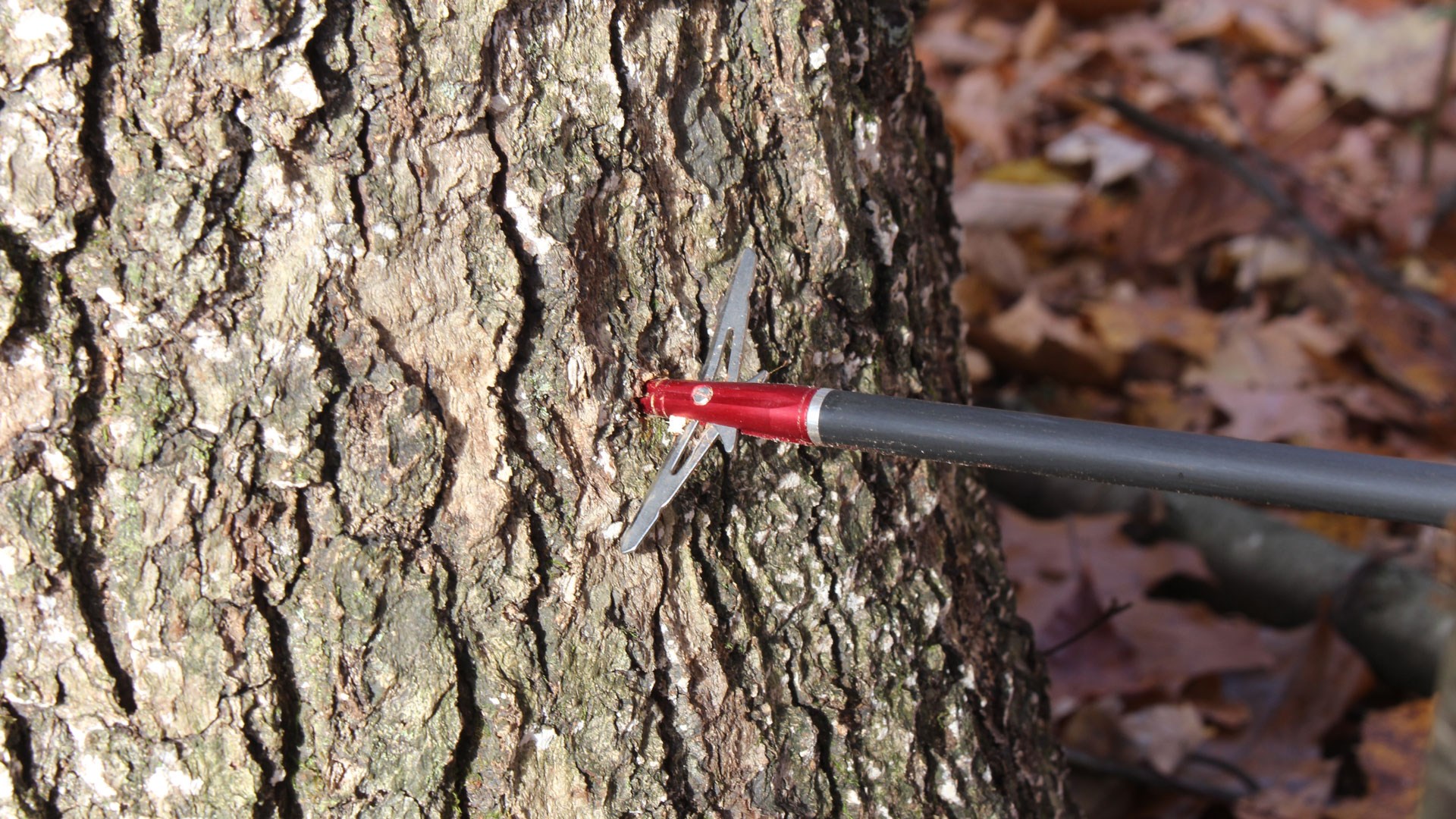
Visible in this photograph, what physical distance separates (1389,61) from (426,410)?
3.76 m

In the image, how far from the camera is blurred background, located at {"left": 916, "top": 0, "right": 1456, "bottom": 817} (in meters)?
1.88

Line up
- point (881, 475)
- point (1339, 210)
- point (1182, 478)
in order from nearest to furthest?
point (1182, 478), point (881, 475), point (1339, 210)

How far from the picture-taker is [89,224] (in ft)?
2.75

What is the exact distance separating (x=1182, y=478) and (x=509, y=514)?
1.77 feet

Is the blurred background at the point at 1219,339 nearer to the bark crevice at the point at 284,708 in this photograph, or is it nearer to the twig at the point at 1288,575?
the twig at the point at 1288,575

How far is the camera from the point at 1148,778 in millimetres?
1723

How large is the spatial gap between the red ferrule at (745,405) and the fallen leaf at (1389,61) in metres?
3.45

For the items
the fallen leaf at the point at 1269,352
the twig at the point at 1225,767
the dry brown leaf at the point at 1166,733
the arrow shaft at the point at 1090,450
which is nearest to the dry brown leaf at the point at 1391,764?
the twig at the point at 1225,767

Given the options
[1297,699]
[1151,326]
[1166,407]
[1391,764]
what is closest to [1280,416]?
[1166,407]

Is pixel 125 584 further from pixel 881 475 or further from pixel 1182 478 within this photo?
pixel 1182 478

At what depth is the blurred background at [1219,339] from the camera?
1.88m

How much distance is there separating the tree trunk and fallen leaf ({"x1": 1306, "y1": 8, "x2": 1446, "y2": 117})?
3.16m

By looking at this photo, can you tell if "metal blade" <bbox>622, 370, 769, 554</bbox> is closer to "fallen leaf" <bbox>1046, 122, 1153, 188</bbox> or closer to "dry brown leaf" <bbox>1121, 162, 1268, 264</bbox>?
"dry brown leaf" <bbox>1121, 162, 1268, 264</bbox>

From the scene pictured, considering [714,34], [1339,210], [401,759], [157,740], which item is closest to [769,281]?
[714,34]
